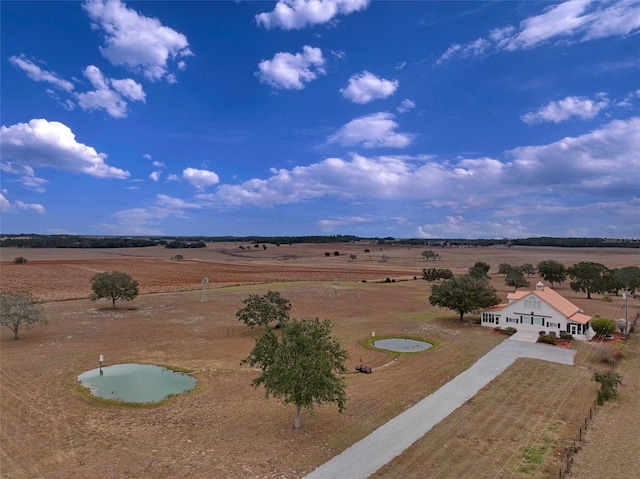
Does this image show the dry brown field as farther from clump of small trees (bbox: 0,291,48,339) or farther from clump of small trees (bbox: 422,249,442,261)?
clump of small trees (bbox: 422,249,442,261)

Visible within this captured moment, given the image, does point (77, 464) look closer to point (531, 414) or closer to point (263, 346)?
point (263, 346)

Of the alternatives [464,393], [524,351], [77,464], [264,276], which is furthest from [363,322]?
[264,276]

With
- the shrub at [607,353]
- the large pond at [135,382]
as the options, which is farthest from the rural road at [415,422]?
the large pond at [135,382]

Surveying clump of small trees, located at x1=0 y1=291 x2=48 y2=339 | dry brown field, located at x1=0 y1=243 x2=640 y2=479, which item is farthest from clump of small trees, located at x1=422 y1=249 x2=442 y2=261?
clump of small trees, located at x1=0 y1=291 x2=48 y2=339

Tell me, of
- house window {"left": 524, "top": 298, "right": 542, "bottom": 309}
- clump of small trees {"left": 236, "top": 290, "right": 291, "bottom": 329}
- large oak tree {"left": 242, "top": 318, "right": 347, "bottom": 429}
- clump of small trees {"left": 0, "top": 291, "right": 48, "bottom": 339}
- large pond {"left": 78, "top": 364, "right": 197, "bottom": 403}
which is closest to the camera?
large oak tree {"left": 242, "top": 318, "right": 347, "bottom": 429}

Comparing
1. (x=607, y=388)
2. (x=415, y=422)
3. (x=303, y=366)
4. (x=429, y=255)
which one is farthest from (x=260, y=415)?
(x=429, y=255)

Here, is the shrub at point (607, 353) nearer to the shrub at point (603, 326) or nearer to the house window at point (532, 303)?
the shrub at point (603, 326)

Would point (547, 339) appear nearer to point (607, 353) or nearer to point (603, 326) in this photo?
point (607, 353)
